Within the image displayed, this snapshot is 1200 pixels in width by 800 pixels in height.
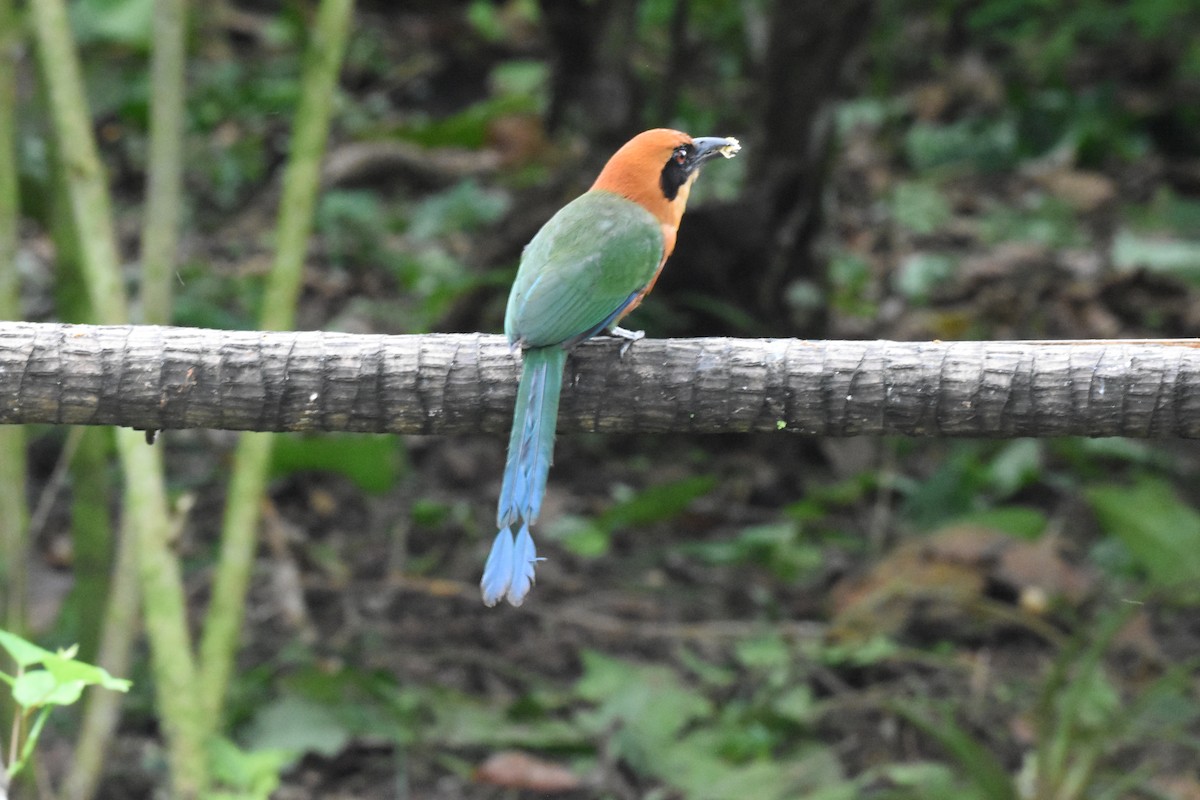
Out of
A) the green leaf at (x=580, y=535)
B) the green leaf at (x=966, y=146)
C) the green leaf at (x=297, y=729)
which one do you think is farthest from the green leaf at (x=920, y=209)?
the green leaf at (x=297, y=729)

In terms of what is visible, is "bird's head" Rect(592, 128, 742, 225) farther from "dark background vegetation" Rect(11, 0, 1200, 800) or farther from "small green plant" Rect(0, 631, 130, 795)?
"small green plant" Rect(0, 631, 130, 795)

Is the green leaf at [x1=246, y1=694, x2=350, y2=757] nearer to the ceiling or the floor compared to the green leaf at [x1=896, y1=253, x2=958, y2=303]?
nearer to the floor

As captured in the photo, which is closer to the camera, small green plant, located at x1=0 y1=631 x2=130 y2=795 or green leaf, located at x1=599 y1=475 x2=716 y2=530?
small green plant, located at x1=0 y1=631 x2=130 y2=795

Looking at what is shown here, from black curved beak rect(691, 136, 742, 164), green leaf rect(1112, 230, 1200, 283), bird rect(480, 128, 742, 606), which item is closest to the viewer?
bird rect(480, 128, 742, 606)

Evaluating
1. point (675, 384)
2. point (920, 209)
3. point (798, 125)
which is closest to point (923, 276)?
point (920, 209)

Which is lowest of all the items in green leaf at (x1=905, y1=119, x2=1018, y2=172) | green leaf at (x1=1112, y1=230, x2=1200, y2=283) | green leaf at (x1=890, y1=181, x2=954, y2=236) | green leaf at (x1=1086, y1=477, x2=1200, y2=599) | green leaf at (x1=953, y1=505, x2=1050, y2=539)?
green leaf at (x1=1086, y1=477, x2=1200, y2=599)

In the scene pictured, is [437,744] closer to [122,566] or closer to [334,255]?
[122,566]

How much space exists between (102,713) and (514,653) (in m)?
1.77

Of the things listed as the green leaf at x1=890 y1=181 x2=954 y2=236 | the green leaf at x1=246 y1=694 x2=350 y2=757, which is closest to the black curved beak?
the green leaf at x1=246 y1=694 x2=350 y2=757

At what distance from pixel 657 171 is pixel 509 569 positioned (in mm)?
1332

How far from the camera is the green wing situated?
266 cm

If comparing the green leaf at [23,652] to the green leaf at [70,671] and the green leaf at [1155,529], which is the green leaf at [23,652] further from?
the green leaf at [1155,529]

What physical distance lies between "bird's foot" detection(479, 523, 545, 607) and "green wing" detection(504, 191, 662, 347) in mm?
361

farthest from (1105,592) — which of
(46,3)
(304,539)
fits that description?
(46,3)
